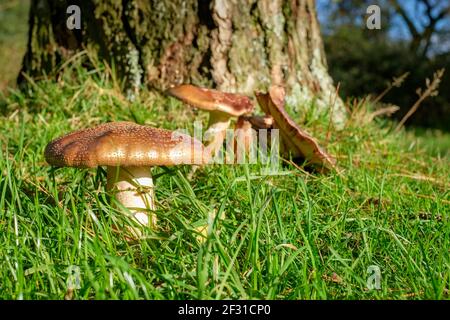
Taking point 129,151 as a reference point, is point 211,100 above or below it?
above

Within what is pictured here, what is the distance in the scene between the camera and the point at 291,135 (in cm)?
281

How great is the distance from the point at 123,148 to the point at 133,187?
39 centimetres

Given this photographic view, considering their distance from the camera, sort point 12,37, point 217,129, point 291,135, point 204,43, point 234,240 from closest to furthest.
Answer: point 234,240 → point 291,135 → point 217,129 → point 204,43 → point 12,37

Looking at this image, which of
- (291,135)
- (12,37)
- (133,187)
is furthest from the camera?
(12,37)

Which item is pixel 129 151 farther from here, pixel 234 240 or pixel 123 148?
pixel 234 240

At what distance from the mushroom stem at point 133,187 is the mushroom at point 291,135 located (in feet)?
2.79

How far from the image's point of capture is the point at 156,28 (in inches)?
146

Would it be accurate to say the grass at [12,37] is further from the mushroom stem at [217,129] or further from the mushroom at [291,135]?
the mushroom at [291,135]

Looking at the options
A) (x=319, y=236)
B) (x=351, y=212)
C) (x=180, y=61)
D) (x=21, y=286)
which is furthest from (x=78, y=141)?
(x=180, y=61)

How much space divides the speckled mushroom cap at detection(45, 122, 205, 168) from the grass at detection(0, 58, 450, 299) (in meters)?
0.17

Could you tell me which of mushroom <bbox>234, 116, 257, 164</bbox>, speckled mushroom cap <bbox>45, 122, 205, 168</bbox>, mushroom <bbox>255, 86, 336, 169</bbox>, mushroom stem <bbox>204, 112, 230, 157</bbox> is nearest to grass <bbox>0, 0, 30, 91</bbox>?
mushroom stem <bbox>204, 112, 230, 157</bbox>

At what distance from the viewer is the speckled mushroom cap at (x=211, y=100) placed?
2.81 meters

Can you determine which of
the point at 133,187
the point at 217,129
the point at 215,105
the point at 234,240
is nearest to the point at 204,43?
the point at 217,129
